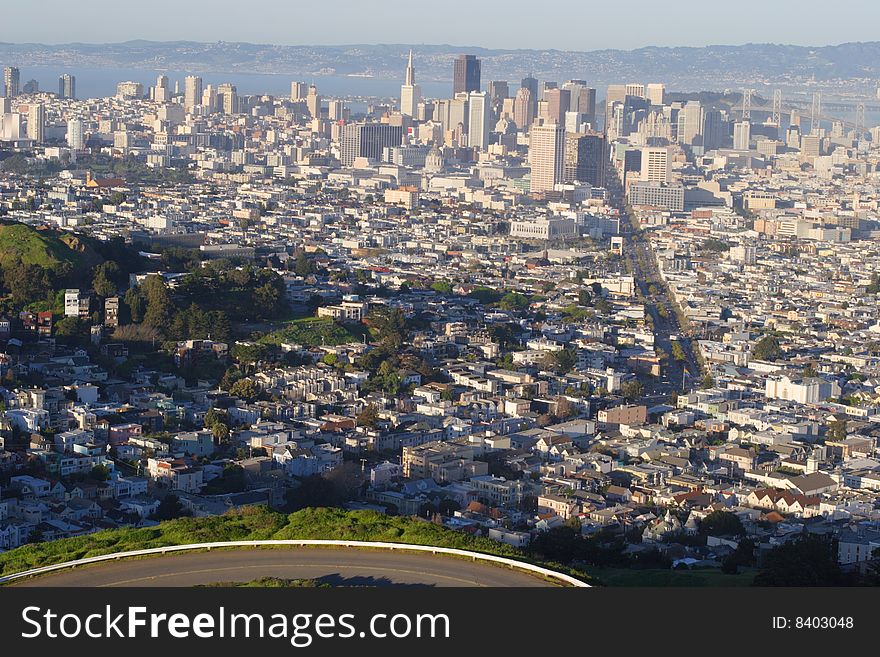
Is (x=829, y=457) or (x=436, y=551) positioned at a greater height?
(x=436, y=551)

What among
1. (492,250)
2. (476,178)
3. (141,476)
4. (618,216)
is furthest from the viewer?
(476,178)

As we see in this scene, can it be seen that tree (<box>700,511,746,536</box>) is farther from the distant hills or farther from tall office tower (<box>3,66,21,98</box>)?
the distant hills

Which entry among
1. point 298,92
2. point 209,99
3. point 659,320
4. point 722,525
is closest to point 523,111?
point 298,92

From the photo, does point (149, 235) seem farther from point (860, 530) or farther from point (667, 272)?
point (860, 530)

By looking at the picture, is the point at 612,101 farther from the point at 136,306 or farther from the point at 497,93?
the point at 136,306

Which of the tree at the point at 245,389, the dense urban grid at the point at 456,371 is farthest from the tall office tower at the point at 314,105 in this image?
the tree at the point at 245,389

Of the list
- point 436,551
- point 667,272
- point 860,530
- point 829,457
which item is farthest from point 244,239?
point 436,551
